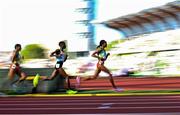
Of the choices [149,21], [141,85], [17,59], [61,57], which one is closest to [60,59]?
[61,57]

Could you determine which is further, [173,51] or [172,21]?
[172,21]

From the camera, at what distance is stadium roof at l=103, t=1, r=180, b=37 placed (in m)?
55.3

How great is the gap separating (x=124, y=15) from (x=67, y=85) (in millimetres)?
54255

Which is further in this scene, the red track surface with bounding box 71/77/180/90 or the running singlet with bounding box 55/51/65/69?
the red track surface with bounding box 71/77/180/90

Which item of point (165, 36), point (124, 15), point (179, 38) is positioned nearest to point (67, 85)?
point (179, 38)

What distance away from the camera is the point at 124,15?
6725 cm

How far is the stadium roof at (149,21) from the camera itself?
55.3 metres

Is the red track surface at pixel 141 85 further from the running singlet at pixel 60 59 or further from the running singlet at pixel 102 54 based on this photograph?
the running singlet at pixel 60 59

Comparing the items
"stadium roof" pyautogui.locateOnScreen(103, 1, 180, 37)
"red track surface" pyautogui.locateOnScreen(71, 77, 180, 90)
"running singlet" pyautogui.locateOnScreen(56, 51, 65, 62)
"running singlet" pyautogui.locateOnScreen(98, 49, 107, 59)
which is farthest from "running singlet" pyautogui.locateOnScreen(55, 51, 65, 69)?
"stadium roof" pyautogui.locateOnScreen(103, 1, 180, 37)

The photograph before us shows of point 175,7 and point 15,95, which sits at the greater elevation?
point 175,7

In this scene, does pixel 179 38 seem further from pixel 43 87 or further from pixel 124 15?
pixel 43 87

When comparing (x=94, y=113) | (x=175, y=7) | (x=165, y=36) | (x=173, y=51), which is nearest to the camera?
(x=94, y=113)

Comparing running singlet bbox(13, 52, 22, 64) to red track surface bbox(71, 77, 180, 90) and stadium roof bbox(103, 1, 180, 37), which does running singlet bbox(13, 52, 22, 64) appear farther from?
stadium roof bbox(103, 1, 180, 37)

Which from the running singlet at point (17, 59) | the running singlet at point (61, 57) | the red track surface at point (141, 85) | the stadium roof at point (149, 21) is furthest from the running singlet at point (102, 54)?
the stadium roof at point (149, 21)
